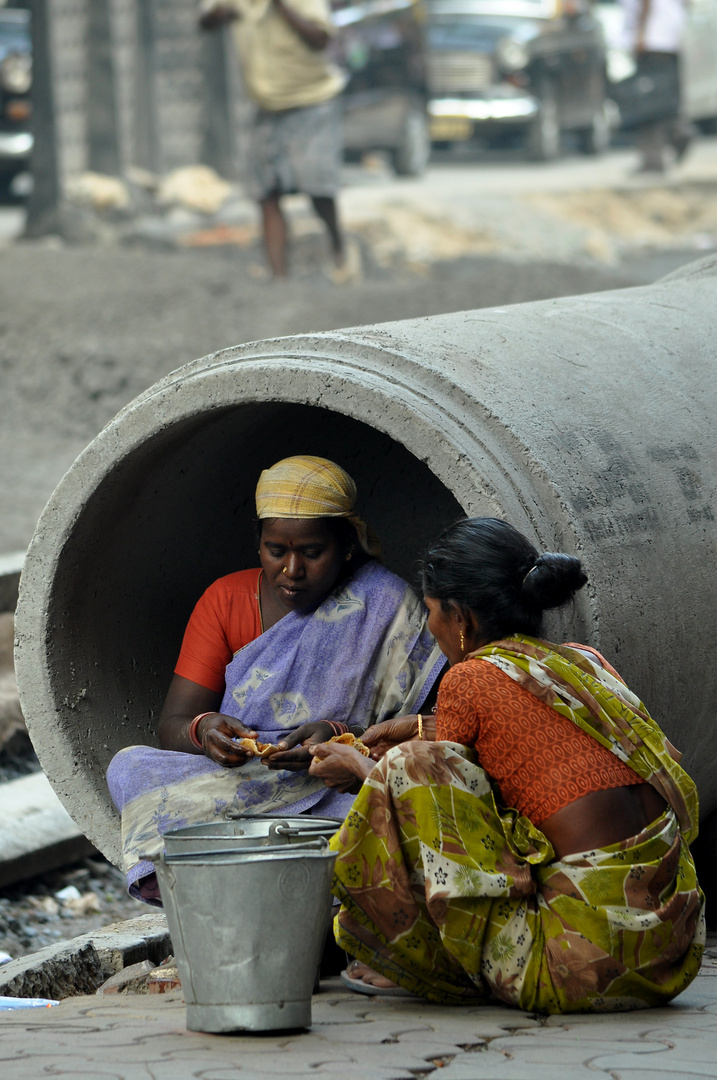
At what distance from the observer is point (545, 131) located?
17141 mm

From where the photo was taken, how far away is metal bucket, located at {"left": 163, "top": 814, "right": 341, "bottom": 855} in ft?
8.98

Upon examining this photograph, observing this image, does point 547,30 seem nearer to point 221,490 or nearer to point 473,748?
point 221,490

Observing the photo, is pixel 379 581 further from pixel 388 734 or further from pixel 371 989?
pixel 371 989

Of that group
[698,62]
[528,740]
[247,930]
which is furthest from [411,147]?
[247,930]

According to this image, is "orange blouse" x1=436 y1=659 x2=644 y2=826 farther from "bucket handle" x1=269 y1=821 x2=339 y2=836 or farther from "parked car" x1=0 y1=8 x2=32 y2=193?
"parked car" x1=0 y1=8 x2=32 y2=193

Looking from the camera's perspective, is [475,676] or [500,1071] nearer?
[500,1071]

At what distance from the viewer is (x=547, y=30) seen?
16750 mm

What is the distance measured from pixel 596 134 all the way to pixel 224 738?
52.0ft

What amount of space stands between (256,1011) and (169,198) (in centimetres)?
1257

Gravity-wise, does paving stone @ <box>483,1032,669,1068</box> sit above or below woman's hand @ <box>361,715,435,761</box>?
below

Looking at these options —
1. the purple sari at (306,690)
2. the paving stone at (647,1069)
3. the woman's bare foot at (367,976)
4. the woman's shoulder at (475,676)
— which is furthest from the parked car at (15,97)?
the paving stone at (647,1069)

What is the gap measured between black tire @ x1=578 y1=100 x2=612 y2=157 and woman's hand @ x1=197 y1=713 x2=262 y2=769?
15569mm

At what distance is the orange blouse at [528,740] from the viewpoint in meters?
2.69

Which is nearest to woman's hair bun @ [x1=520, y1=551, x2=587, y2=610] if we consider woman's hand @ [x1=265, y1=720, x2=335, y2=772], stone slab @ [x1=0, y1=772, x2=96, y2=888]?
woman's hand @ [x1=265, y1=720, x2=335, y2=772]
